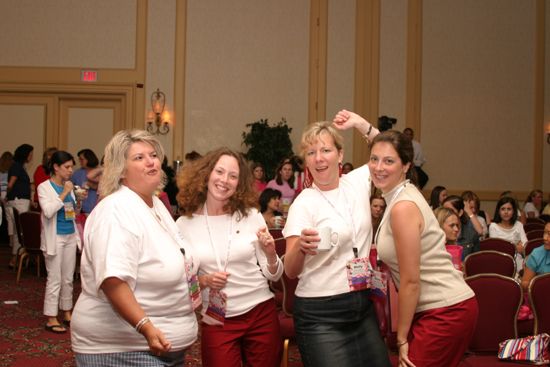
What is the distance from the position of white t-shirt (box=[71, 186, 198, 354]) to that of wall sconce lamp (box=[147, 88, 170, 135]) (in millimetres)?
9399

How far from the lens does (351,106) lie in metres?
11.7

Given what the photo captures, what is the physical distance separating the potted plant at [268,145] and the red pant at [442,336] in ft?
28.6

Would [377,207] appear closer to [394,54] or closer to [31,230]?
[31,230]

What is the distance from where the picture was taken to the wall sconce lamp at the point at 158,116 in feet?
37.6

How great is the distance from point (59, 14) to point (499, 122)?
333 inches

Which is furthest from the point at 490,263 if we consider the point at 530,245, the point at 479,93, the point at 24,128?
the point at 24,128

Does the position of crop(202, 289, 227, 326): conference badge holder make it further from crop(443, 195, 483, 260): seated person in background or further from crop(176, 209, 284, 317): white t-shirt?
crop(443, 195, 483, 260): seated person in background

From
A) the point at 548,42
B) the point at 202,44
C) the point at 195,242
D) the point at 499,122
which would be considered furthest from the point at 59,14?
the point at 195,242

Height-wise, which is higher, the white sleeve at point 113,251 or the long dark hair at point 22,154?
the long dark hair at point 22,154

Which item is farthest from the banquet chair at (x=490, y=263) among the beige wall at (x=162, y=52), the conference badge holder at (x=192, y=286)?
the beige wall at (x=162, y=52)

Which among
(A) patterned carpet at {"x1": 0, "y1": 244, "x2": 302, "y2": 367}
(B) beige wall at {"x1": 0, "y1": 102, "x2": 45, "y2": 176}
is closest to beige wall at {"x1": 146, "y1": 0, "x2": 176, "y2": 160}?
(B) beige wall at {"x1": 0, "y1": 102, "x2": 45, "y2": 176}

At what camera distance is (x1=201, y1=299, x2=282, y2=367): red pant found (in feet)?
8.85

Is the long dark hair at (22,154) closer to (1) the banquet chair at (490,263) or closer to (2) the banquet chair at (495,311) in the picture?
(1) the banquet chair at (490,263)

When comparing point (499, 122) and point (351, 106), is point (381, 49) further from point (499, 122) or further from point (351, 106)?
point (499, 122)
